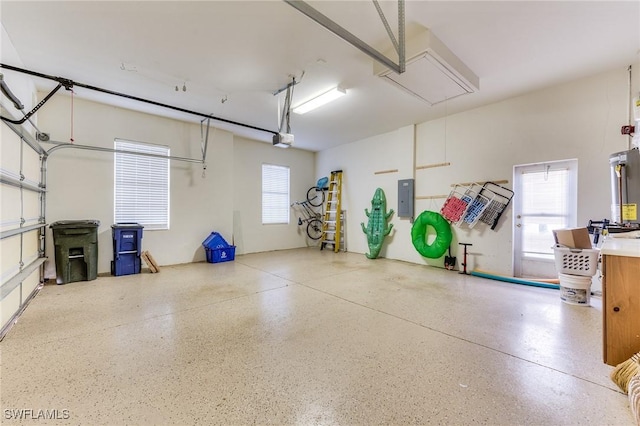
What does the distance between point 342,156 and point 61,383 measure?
6.42 meters

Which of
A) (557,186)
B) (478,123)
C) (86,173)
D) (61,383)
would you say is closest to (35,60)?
(86,173)

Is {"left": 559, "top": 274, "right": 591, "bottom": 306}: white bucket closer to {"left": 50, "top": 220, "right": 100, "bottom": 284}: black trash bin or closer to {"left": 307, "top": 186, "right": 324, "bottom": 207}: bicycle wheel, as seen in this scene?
{"left": 307, "top": 186, "right": 324, "bottom": 207}: bicycle wheel

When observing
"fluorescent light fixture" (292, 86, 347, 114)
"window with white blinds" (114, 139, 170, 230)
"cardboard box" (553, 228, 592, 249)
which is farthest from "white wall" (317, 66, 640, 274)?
"window with white blinds" (114, 139, 170, 230)

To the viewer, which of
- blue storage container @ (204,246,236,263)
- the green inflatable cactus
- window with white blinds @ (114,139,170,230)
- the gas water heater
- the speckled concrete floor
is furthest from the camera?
the green inflatable cactus

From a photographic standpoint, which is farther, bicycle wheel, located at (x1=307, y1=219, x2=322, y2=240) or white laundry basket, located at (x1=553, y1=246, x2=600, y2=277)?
bicycle wheel, located at (x1=307, y1=219, x2=322, y2=240)

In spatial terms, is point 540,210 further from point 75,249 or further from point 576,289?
point 75,249

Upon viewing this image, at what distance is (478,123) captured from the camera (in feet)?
14.5

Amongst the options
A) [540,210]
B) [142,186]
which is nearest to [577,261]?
[540,210]

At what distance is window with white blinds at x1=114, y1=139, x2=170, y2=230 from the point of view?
4496mm

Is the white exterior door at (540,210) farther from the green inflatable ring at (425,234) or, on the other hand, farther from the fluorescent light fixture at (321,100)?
the fluorescent light fixture at (321,100)

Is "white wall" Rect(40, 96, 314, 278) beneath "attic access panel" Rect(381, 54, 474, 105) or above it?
beneath

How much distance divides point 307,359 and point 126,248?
3993 mm

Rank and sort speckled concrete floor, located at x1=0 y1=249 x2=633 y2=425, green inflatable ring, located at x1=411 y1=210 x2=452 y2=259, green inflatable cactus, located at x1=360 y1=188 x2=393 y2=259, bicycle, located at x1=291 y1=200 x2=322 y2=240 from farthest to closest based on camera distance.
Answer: bicycle, located at x1=291 y1=200 x2=322 y2=240 < green inflatable cactus, located at x1=360 y1=188 x2=393 y2=259 < green inflatable ring, located at x1=411 y1=210 x2=452 y2=259 < speckled concrete floor, located at x1=0 y1=249 x2=633 y2=425

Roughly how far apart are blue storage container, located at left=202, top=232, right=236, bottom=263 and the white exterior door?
207 inches
